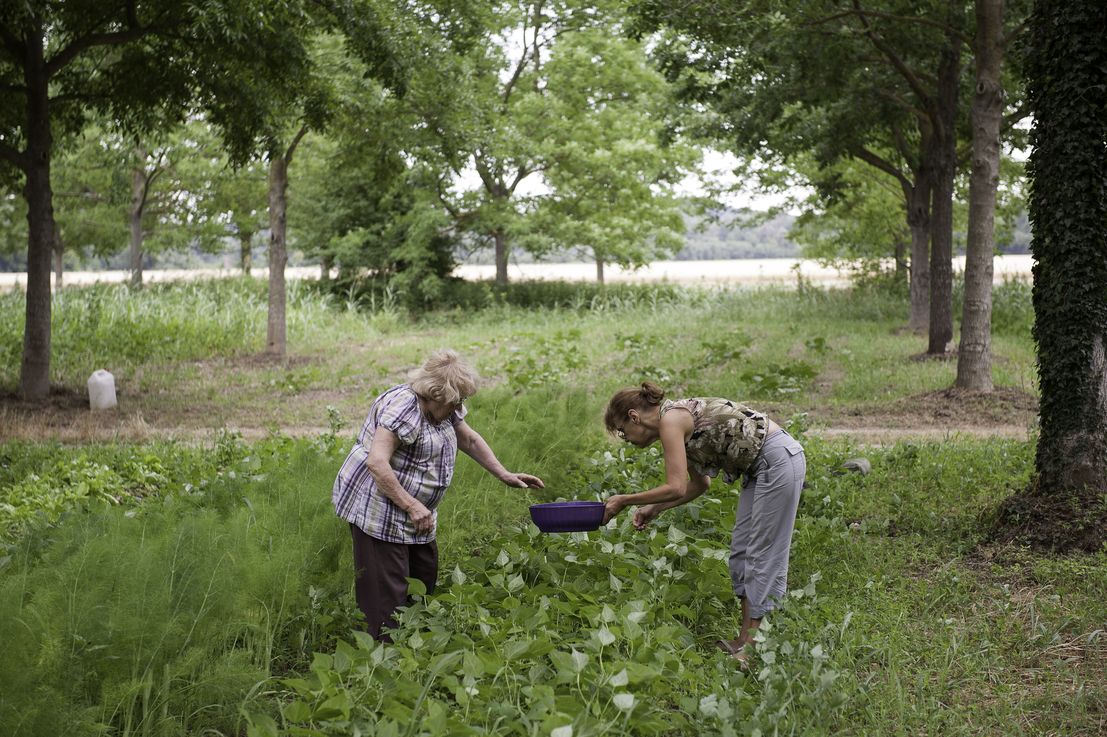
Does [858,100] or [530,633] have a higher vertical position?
[858,100]

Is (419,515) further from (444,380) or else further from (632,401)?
(632,401)

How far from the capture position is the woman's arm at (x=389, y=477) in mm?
4645

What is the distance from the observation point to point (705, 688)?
423 cm

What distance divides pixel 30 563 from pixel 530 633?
98.8 inches

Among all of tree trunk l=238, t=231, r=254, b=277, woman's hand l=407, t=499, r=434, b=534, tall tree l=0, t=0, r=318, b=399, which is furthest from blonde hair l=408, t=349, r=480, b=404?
tree trunk l=238, t=231, r=254, b=277

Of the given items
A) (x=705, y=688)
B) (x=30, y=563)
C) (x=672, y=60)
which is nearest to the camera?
(x=705, y=688)

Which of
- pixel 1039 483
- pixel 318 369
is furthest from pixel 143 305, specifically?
pixel 1039 483

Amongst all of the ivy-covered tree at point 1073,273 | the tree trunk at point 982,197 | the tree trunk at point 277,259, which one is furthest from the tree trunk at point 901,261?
the ivy-covered tree at point 1073,273

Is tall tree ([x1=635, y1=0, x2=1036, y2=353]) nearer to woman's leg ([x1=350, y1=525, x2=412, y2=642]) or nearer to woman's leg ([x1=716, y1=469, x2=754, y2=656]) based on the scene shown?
woman's leg ([x1=716, y1=469, x2=754, y2=656])

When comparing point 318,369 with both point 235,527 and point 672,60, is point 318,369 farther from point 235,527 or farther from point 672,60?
point 235,527

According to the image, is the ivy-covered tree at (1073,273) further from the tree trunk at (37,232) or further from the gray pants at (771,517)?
the tree trunk at (37,232)

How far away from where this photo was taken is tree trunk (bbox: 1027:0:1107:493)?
247 inches

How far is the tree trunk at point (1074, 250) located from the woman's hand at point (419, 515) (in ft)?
12.7

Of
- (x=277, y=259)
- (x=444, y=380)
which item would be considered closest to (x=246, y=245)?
(x=277, y=259)
